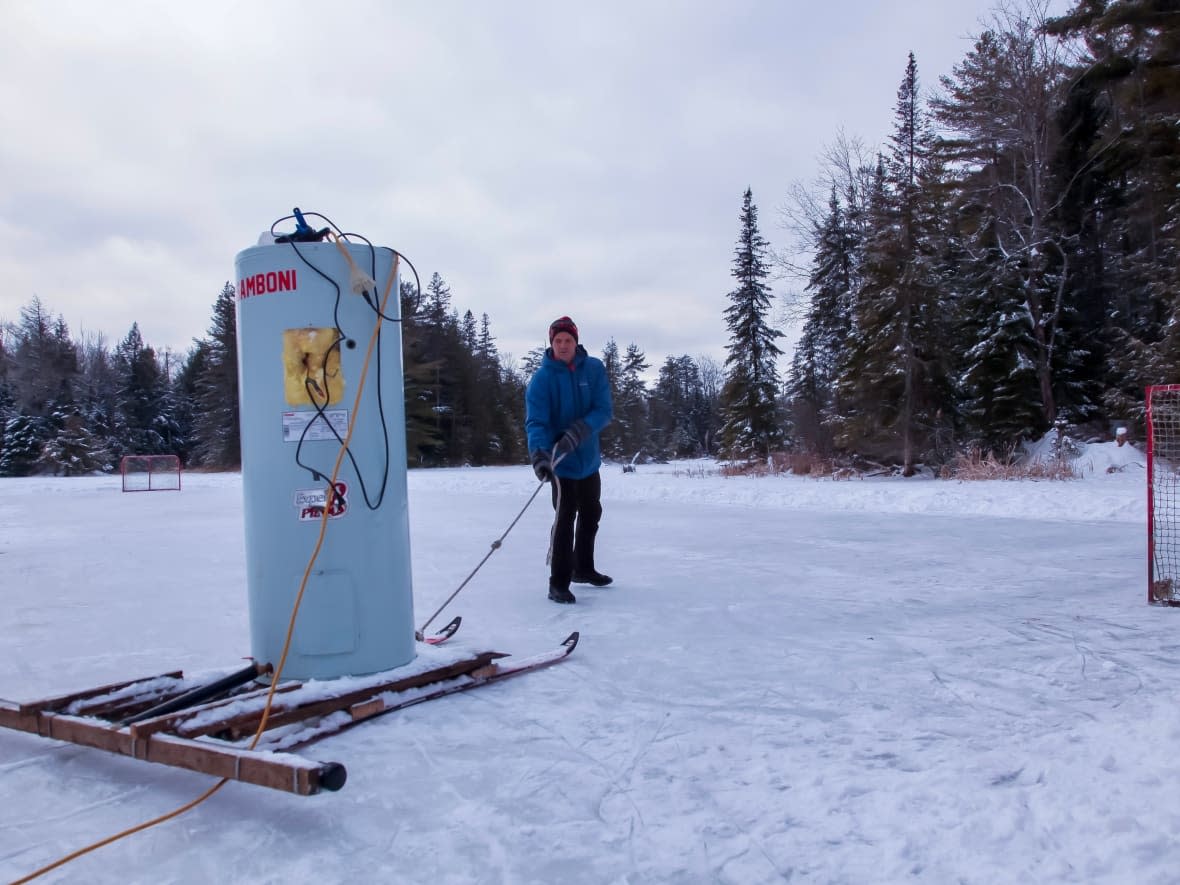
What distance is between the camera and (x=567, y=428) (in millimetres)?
5348

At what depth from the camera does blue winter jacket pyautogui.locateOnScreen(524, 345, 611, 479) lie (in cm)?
537

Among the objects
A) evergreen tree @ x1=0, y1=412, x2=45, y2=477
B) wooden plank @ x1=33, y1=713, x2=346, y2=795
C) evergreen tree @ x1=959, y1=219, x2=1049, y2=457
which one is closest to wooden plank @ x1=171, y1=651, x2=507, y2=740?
wooden plank @ x1=33, y1=713, x2=346, y2=795

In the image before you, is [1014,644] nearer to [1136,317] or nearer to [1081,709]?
[1081,709]

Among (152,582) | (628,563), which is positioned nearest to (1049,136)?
(628,563)

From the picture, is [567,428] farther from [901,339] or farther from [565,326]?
[901,339]

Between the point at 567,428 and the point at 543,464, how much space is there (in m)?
0.37

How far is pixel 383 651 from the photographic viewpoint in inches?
125

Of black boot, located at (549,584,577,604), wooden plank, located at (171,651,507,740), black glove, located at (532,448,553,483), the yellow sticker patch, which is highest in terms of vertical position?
the yellow sticker patch

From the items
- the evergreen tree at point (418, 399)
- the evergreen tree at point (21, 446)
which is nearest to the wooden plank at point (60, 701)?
the evergreen tree at point (418, 399)

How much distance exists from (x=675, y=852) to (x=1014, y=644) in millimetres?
2594

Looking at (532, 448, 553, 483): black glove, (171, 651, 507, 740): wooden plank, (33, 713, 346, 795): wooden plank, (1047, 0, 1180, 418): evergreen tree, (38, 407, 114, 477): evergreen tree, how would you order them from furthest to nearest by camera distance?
(38, 407, 114, 477): evergreen tree
(1047, 0, 1180, 418): evergreen tree
(532, 448, 553, 483): black glove
(171, 651, 507, 740): wooden plank
(33, 713, 346, 795): wooden plank

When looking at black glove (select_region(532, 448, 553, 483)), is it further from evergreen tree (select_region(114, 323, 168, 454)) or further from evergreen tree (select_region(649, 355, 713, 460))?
evergreen tree (select_region(649, 355, 713, 460))

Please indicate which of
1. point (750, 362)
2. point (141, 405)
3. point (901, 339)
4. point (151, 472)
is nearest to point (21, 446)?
point (141, 405)

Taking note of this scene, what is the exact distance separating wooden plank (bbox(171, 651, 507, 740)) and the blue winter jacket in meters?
2.29
